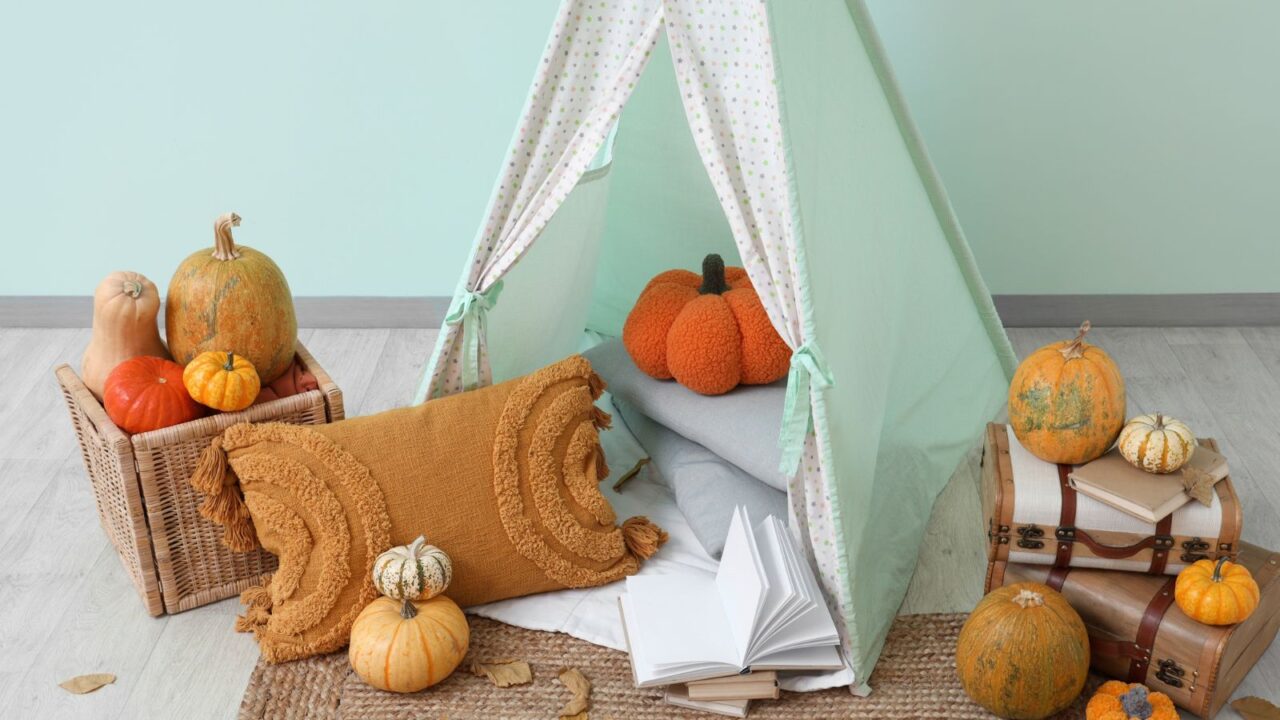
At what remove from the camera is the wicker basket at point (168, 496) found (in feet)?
6.56

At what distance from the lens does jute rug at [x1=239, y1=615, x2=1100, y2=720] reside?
6.35ft

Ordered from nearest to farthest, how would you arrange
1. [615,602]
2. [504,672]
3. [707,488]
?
[504,672] → [615,602] → [707,488]

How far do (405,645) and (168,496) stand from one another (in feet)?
1.56

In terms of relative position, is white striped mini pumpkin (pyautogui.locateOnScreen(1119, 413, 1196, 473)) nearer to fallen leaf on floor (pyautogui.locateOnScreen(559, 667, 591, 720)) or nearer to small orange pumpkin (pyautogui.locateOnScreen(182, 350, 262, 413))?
fallen leaf on floor (pyautogui.locateOnScreen(559, 667, 591, 720))

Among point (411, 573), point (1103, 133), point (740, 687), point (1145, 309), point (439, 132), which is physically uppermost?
point (1103, 133)

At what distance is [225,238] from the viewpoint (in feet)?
6.84

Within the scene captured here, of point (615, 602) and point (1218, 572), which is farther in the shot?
point (615, 602)

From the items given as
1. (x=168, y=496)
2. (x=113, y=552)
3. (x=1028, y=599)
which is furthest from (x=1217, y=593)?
(x=113, y=552)

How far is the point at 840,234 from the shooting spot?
6.61ft

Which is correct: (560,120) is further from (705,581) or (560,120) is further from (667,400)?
(705,581)

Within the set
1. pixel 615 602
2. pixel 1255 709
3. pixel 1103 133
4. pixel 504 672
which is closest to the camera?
pixel 1255 709

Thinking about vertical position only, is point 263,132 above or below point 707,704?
above

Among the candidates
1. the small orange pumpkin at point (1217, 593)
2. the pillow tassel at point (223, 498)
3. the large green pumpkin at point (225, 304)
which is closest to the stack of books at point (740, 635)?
the small orange pumpkin at point (1217, 593)

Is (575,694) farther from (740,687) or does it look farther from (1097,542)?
(1097,542)
